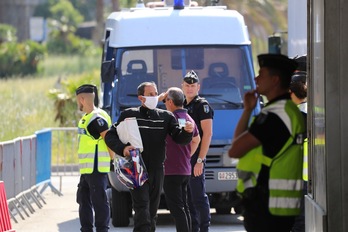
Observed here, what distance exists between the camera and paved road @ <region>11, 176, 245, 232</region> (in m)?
13.8

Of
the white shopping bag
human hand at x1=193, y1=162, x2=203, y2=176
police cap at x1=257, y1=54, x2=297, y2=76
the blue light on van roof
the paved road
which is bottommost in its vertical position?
the paved road

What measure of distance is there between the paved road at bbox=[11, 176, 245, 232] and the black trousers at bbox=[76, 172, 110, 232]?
1.92 m

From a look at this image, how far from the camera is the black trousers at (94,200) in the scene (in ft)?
37.6

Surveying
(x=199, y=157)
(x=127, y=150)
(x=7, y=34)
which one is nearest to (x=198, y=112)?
(x=199, y=157)

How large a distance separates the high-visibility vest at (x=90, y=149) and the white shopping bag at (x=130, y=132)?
2.84ft

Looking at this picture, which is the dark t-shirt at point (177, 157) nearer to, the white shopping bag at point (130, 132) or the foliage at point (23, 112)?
the white shopping bag at point (130, 132)

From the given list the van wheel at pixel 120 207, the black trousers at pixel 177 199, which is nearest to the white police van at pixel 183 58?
the van wheel at pixel 120 207

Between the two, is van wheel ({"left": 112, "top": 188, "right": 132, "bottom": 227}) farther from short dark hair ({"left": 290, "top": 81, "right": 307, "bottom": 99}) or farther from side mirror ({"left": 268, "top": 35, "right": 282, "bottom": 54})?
short dark hair ({"left": 290, "top": 81, "right": 307, "bottom": 99})

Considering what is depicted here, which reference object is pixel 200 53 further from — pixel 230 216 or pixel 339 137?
pixel 339 137

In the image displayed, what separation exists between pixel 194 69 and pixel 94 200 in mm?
3556

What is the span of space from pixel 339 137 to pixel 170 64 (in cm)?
718

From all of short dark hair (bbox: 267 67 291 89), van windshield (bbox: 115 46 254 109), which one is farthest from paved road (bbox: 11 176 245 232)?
short dark hair (bbox: 267 67 291 89)

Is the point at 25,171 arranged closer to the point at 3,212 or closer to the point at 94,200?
the point at 94,200

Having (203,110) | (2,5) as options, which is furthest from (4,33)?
(203,110)
